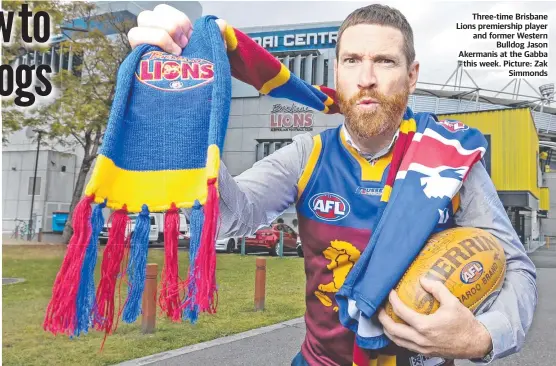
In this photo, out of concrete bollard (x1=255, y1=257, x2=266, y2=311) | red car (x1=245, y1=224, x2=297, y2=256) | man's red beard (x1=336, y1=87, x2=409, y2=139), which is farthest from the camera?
red car (x1=245, y1=224, x2=297, y2=256)

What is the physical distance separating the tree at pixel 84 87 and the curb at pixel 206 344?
337 inches

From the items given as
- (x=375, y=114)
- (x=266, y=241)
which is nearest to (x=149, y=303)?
(x=375, y=114)

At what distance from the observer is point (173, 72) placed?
5.16 ft

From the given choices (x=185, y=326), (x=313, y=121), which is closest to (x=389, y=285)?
(x=185, y=326)

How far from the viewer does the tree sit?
14.4 m

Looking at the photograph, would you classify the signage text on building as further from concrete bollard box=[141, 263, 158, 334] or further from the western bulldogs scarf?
the western bulldogs scarf

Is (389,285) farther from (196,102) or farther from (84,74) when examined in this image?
(84,74)

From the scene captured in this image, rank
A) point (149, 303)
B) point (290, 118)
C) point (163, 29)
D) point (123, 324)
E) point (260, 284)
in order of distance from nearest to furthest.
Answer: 1. point (163, 29)
2. point (149, 303)
3. point (123, 324)
4. point (260, 284)
5. point (290, 118)

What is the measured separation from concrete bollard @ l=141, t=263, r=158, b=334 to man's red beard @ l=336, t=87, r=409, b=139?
4295 mm

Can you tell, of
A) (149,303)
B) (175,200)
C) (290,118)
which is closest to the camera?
(175,200)

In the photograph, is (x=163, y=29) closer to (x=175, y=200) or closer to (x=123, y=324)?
(x=175, y=200)

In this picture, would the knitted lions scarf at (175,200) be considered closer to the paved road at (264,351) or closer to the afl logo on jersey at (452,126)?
the afl logo on jersey at (452,126)

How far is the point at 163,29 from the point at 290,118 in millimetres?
25879

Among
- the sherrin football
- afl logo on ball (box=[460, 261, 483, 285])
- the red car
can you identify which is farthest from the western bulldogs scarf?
the red car
